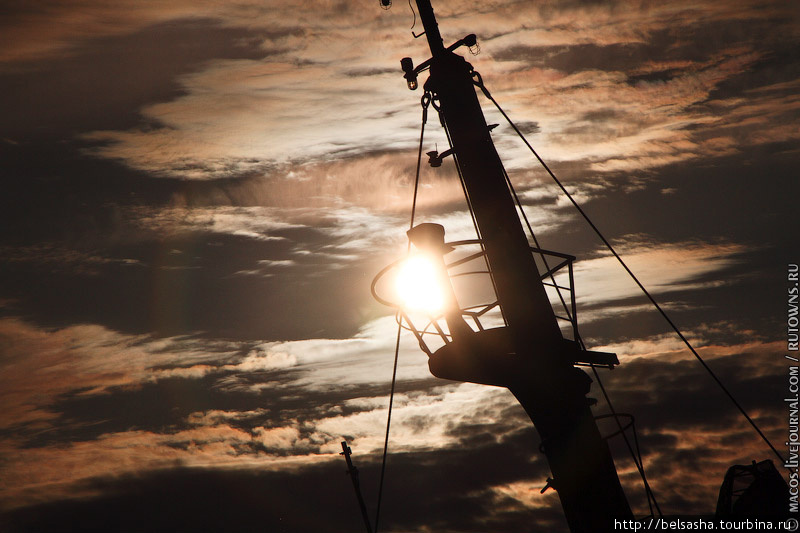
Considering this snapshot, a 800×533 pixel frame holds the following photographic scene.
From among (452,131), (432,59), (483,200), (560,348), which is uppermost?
(432,59)

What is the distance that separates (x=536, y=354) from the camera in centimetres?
1252

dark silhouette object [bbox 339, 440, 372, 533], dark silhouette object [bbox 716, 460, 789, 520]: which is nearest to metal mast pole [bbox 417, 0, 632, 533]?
dark silhouette object [bbox 716, 460, 789, 520]

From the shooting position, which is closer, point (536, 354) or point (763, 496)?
point (536, 354)

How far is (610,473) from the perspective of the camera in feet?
40.0

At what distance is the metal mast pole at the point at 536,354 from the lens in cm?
1209

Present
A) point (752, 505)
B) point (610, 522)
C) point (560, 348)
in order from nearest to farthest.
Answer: point (610, 522)
point (560, 348)
point (752, 505)

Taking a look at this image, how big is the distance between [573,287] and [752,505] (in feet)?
28.0

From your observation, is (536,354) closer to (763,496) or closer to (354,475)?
(763,496)

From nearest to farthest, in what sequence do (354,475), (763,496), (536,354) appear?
(536,354)
(763,496)
(354,475)

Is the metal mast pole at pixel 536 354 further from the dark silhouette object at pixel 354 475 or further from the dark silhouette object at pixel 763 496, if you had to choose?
the dark silhouette object at pixel 354 475

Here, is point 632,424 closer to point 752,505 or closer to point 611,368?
point 611,368

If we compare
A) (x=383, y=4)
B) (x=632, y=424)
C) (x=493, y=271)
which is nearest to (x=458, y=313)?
(x=493, y=271)

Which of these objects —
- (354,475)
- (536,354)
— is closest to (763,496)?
(536,354)

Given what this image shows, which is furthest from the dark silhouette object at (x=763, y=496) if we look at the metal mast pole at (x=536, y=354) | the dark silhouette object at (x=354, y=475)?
the dark silhouette object at (x=354, y=475)
